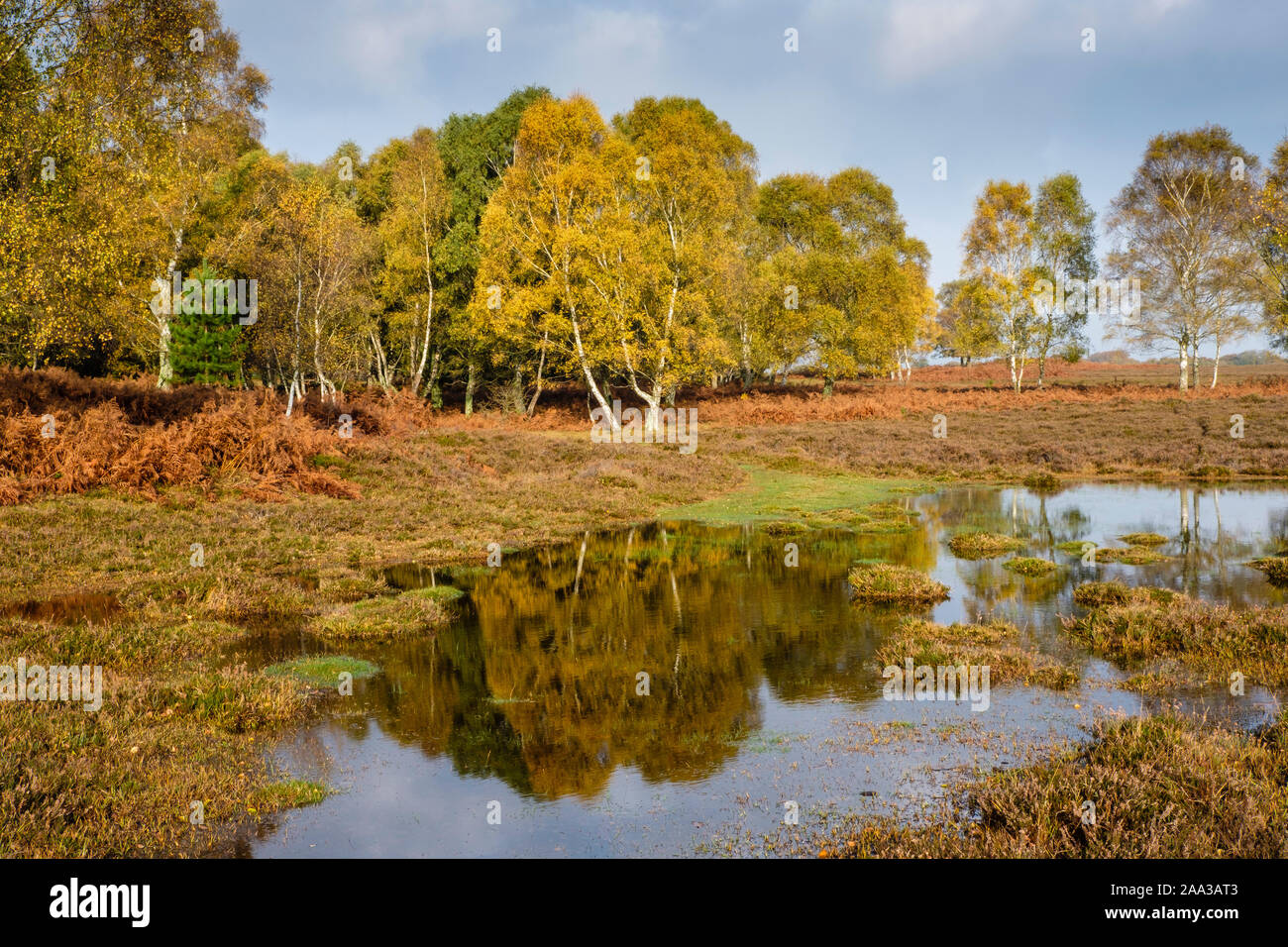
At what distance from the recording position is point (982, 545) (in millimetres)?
19062

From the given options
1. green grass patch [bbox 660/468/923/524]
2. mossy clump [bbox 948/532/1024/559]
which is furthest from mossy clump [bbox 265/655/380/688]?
green grass patch [bbox 660/468/923/524]

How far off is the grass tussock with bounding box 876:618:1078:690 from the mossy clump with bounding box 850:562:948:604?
71.8 inches

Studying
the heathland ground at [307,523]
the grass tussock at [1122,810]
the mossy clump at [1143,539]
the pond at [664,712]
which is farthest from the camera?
the mossy clump at [1143,539]

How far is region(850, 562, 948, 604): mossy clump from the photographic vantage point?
574 inches

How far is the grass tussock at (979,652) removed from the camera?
1047 cm

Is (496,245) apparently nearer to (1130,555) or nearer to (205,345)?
(205,345)

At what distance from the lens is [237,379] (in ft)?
140

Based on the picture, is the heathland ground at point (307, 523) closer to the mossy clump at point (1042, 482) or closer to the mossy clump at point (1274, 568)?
the mossy clump at point (1042, 482)

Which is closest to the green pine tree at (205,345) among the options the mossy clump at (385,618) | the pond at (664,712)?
the pond at (664,712)

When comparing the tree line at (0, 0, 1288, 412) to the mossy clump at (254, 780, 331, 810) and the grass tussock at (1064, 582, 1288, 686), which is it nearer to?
the mossy clump at (254, 780, 331, 810)

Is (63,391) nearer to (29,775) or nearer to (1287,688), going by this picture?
(29,775)

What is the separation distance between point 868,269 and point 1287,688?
1927 inches

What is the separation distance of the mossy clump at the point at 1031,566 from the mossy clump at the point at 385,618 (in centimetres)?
1133

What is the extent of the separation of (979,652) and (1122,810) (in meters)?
4.85
